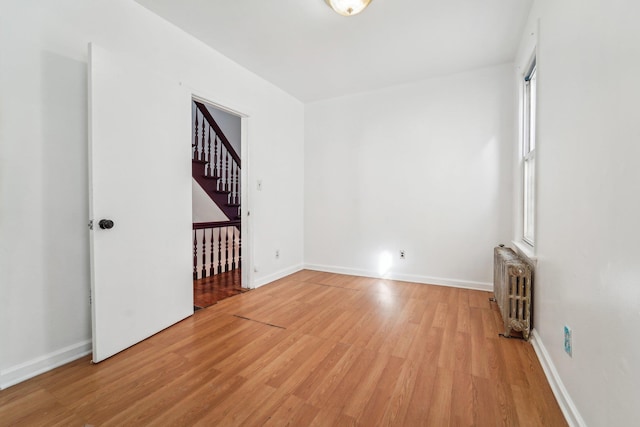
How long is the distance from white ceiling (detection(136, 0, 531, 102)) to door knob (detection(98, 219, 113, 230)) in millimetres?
1742

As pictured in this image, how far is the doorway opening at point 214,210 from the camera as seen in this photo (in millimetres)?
3588

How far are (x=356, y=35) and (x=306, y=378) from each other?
2874mm

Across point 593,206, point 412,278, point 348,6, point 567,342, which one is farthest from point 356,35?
point 412,278

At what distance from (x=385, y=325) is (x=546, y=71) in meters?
2.20

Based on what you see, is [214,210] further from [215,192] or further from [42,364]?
[42,364]

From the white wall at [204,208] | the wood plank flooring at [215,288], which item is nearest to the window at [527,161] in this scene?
the wood plank flooring at [215,288]

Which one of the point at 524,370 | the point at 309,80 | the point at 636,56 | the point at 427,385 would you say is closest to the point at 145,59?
the point at 309,80

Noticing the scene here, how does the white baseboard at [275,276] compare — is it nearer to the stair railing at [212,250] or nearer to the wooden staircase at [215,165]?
the stair railing at [212,250]

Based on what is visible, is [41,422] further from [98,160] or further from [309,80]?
[309,80]

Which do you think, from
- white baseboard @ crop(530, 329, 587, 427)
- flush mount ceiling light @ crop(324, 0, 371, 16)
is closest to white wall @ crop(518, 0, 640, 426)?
white baseboard @ crop(530, 329, 587, 427)

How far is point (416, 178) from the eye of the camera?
3.53 meters

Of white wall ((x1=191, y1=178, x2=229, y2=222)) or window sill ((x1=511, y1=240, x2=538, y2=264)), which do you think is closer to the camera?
window sill ((x1=511, y1=240, x2=538, y2=264))

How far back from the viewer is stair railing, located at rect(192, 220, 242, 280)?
3.71 metres

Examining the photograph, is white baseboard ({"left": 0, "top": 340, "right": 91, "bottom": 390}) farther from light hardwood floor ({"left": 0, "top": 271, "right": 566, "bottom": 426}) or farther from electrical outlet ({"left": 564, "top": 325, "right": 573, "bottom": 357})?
electrical outlet ({"left": 564, "top": 325, "right": 573, "bottom": 357})
